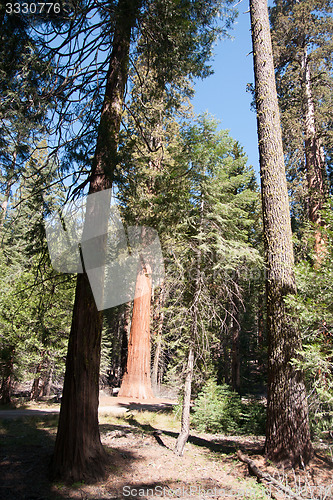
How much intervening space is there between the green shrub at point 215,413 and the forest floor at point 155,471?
179cm

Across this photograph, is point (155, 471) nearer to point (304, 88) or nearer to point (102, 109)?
point (102, 109)

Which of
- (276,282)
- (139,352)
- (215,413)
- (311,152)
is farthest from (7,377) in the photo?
(311,152)

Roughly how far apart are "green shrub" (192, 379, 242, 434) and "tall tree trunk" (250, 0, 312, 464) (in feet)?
13.0

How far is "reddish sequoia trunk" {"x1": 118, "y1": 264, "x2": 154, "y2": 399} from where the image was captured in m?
13.3

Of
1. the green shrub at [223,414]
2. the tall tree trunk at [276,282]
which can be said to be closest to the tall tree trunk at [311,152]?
the tall tree trunk at [276,282]

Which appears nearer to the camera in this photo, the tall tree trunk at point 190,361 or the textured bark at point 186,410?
the textured bark at point 186,410

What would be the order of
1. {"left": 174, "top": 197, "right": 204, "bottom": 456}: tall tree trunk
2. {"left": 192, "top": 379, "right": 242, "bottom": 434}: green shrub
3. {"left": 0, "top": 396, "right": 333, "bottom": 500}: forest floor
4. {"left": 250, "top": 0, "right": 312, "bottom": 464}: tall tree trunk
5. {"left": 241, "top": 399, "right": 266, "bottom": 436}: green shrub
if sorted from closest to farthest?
{"left": 0, "top": 396, "right": 333, "bottom": 500}: forest floor, {"left": 250, "top": 0, "right": 312, "bottom": 464}: tall tree trunk, {"left": 174, "top": 197, "right": 204, "bottom": 456}: tall tree trunk, {"left": 241, "top": 399, "right": 266, "bottom": 436}: green shrub, {"left": 192, "top": 379, "right": 242, "bottom": 434}: green shrub

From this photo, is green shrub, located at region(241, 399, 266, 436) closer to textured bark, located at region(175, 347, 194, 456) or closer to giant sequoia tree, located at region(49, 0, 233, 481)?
textured bark, located at region(175, 347, 194, 456)

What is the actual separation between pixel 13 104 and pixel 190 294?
4.74 metres

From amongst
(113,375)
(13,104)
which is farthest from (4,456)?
(113,375)

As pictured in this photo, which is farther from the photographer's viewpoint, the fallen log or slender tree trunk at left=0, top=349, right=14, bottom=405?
slender tree trunk at left=0, top=349, right=14, bottom=405

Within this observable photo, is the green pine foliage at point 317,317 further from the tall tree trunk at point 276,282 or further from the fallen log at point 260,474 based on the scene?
the fallen log at point 260,474

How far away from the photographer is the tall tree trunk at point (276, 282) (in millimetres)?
4824

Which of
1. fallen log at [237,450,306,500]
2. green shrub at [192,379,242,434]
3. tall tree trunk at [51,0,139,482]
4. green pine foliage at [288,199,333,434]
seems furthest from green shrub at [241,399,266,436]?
tall tree trunk at [51,0,139,482]
